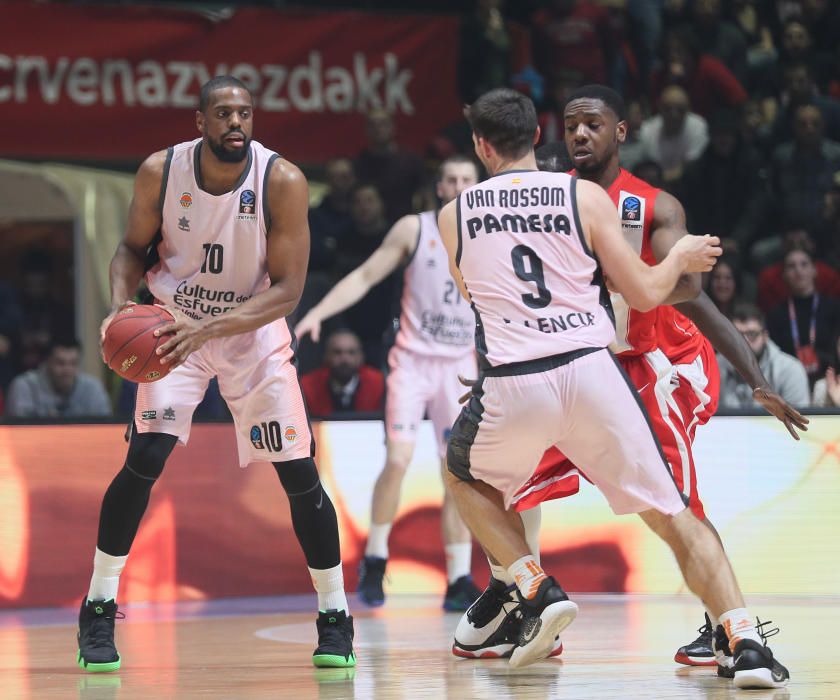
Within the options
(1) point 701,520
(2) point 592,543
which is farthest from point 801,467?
(1) point 701,520

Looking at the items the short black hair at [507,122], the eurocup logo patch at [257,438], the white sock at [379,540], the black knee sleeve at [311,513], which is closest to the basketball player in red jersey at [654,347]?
the short black hair at [507,122]

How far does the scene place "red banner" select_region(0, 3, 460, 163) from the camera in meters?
11.6

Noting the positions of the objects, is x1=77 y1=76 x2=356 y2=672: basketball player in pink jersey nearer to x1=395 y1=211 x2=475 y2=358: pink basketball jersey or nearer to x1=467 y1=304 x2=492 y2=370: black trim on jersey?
x1=467 y1=304 x2=492 y2=370: black trim on jersey

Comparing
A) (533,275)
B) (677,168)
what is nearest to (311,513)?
(533,275)

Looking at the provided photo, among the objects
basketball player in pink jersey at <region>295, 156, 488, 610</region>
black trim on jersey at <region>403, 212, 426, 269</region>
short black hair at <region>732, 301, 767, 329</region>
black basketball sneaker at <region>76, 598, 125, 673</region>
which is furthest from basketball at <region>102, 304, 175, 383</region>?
short black hair at <region>732, 301, 767, 329</region>

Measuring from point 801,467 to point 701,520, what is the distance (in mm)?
3140

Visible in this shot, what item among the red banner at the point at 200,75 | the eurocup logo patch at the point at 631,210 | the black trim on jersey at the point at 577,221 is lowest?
the black trim on jersey at the point at 577,221

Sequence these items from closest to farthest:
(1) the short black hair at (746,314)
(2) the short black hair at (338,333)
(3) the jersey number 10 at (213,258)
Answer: (3) the jersey number 10 at (213,258)
(1) the short black hair at (746,314)
(2) the short black hair at (338,333)

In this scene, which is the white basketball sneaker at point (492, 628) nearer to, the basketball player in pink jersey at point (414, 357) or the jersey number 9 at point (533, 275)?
the jersey number 9 at point (533, 275)

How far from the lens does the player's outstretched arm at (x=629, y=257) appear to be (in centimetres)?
497

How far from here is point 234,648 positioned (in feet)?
20.7

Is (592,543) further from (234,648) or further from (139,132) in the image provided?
(139,132)

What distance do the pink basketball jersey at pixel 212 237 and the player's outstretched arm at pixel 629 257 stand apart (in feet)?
4.13

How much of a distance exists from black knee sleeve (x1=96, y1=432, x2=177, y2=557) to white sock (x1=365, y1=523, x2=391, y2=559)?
258 centimetres
